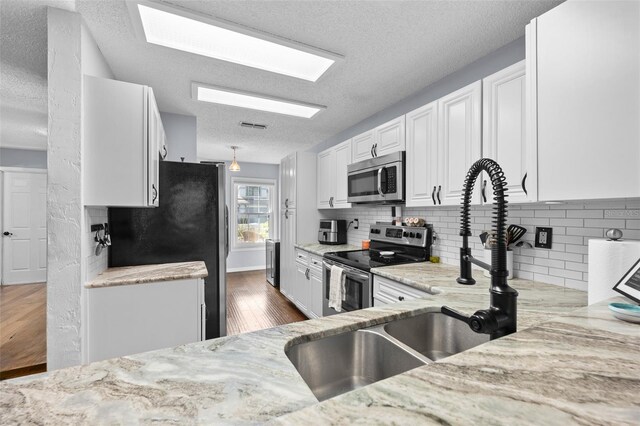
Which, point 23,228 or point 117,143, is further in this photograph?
point 23,228

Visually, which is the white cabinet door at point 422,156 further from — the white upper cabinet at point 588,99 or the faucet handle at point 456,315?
the faucet handle at point 456,315

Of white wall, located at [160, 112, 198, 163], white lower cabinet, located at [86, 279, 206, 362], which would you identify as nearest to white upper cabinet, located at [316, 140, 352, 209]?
white wall, located at [160, 112, 198, 163]

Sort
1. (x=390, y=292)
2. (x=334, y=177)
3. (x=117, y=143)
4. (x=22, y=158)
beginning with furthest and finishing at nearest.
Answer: (x=22, y=158) → (x=334, y=177) → (x=390, y=292) → (x=117, y=143)

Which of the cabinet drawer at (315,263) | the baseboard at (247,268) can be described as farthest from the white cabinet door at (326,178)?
the baseboard at (247,268)

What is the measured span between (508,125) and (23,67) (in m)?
3.85

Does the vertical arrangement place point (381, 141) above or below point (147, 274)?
above

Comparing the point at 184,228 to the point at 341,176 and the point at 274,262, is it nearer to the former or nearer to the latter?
the point at 341,176

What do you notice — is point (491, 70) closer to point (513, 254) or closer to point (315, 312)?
point (513, 254)

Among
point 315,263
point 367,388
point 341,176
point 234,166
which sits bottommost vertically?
point 315,263

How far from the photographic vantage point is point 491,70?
2.21 metres

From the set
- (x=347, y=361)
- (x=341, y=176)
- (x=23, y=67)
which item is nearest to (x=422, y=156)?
(x=341, y=176)

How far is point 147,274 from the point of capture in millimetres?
2121

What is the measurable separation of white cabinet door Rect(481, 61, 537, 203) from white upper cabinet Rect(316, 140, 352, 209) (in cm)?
171

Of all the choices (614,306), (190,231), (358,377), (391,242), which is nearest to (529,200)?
(614,306)
